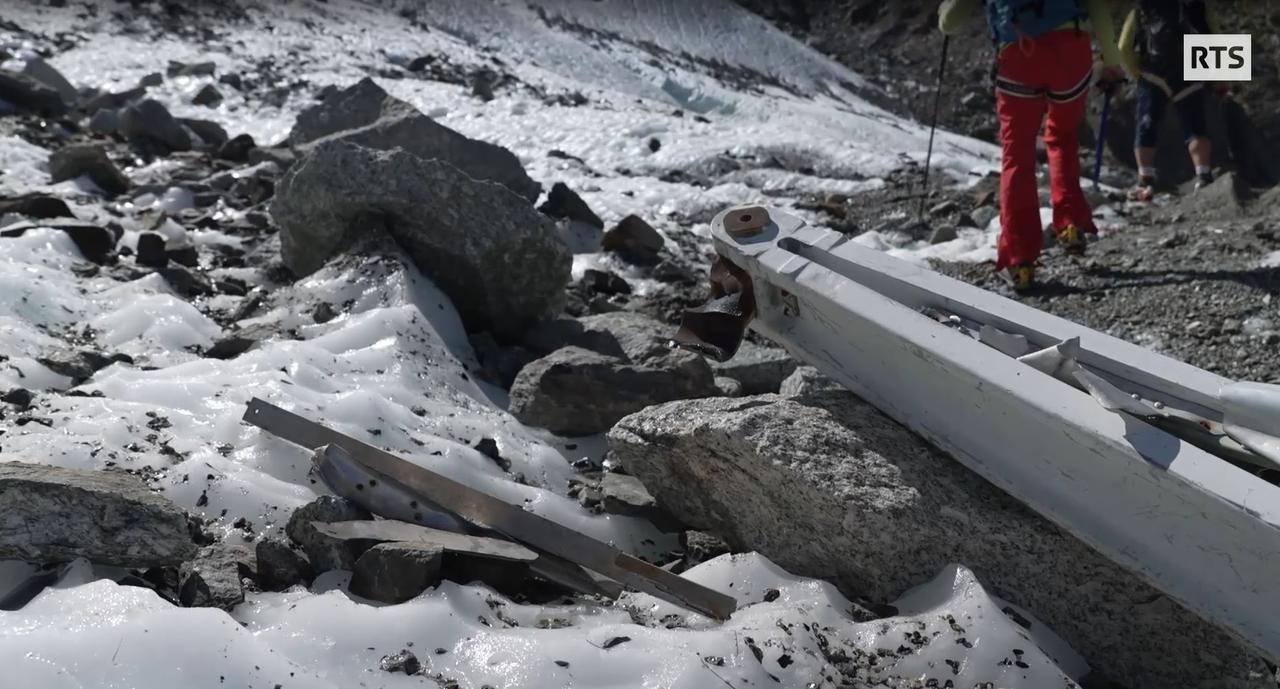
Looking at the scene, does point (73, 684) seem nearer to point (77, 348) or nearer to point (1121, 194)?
point (77, 348)

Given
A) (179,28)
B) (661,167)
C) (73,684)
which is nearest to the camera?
(73,684)

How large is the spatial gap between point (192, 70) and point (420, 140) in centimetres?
471

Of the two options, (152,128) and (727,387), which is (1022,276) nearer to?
(727,387)

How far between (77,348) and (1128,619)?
3.52m

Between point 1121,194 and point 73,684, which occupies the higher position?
point 73,684

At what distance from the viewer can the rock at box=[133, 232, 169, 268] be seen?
511 cm

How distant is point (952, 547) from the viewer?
274 centimetres

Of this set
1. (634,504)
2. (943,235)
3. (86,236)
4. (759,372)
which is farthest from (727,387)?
(943,235)

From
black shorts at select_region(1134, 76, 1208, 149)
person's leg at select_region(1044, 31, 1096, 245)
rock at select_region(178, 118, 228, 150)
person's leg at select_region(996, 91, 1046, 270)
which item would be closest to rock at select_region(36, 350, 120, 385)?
person's leg at select_region(996, 91, 1046, 270)

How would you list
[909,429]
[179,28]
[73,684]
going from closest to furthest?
[73,684]
[909,429]
[179,28]

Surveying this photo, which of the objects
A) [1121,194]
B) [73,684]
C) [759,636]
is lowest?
[1121,194]

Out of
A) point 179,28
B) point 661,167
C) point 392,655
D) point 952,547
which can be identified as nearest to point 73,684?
point 392,655

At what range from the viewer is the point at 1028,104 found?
5.40 metres

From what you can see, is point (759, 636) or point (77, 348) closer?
point (759, 636)
